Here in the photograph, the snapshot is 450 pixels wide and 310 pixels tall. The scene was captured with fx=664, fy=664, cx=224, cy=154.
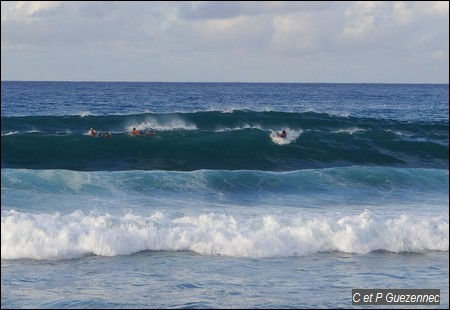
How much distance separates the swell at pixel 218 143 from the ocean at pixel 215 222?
13cm

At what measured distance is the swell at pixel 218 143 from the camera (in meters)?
25.9

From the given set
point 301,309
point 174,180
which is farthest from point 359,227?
point 174,180

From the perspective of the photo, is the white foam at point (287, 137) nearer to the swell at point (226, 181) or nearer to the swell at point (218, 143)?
the swell at point (218, 143)

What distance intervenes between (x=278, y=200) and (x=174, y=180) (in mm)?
3460

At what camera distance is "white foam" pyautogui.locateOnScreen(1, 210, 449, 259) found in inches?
511

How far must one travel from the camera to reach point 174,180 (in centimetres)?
2034

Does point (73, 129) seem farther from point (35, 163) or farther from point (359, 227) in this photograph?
point (359, 227)

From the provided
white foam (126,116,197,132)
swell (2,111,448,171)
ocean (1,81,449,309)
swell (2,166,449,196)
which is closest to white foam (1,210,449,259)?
ocean (1,81,449,309)

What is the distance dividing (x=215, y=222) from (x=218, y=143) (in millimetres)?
14946

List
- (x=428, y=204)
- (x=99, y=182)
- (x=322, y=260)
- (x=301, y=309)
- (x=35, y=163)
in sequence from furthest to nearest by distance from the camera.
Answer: (x=35, y=163) < (x=99, y=182) < (x=428, y=204) < (x=322, y=260) < (x=301, y=309)

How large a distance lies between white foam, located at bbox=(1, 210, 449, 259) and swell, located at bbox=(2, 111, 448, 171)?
32.7 ft

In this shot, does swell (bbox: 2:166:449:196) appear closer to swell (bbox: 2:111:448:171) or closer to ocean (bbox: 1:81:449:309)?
ocean (bbox: 1:81:449:309)

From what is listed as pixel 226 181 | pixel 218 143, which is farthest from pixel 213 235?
pixel 218 143

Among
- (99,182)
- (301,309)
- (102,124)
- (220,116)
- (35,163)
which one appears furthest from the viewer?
(220,116)
